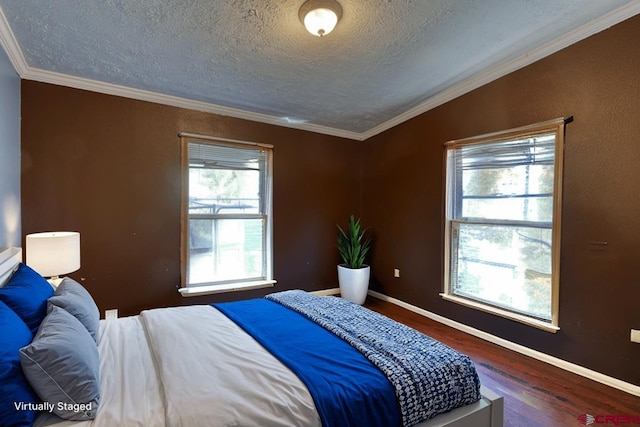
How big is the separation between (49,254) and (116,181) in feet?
3.50

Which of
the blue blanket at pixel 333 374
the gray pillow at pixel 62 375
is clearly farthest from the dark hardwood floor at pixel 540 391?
the gray pillow at pixel 62 375

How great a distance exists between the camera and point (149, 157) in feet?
10.5

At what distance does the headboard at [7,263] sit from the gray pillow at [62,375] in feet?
2.61

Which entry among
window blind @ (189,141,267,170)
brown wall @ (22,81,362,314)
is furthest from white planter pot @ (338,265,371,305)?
window blind @ (189,141,267,170)

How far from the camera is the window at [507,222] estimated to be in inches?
103

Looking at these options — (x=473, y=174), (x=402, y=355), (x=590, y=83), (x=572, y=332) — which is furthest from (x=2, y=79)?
(x=572, y=332)

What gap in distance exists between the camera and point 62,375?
1119 mm

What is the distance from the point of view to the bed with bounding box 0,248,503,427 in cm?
111

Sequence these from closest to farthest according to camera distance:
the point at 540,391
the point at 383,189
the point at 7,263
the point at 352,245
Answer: the point at 7,263, the point at 540,391, the point at 352,245, the point at 383,189

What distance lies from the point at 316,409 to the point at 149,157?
9.77ft

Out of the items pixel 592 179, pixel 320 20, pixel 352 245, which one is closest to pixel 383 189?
pixel 352 245

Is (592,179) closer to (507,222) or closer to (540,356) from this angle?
(507,222)

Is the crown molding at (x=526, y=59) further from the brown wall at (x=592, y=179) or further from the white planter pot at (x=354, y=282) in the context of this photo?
the white planter pot at (x=354, y=282)
